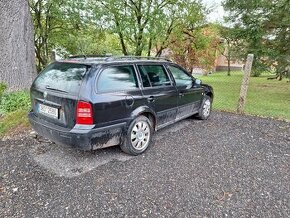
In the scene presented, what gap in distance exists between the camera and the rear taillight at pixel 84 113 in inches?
130

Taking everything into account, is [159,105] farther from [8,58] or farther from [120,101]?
[8,58]

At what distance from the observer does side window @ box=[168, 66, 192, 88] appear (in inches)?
202

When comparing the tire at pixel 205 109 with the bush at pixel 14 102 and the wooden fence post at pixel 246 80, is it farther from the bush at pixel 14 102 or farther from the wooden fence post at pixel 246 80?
the bush at pixel 14 102

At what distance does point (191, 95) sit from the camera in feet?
18.0

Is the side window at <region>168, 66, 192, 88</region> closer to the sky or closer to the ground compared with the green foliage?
closer to the sky

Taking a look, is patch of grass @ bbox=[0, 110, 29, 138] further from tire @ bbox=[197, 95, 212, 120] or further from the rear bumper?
tire @ bbox=[197, 95, 212, 120]

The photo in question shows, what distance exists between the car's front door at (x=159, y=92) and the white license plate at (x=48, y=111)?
148 cm

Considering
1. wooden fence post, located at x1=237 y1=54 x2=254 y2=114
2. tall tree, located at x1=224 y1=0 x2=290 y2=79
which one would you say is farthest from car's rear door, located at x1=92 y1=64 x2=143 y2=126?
tall tree, located at x1=224 y1=0 x2=290 y2=79

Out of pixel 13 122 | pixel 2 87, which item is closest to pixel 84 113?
pixel 13 122

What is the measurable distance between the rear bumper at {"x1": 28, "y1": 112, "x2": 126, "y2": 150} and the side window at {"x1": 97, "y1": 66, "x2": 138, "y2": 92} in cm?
59

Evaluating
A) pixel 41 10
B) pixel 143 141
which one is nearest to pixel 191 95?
pixel 143 141

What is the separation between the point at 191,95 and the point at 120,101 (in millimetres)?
2321

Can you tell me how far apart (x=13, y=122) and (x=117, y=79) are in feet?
9.81

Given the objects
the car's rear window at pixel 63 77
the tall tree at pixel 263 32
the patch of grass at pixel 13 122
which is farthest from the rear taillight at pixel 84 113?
the tall tree at pixel 263 32
